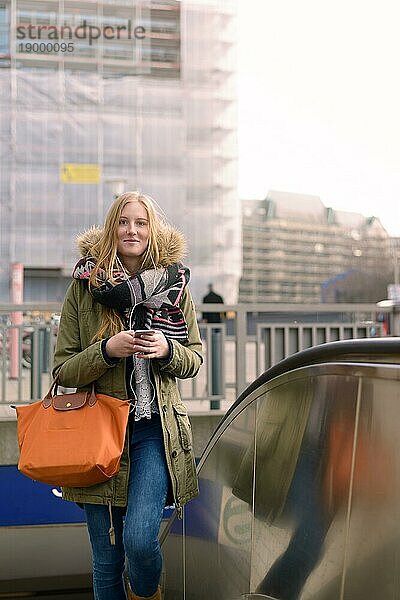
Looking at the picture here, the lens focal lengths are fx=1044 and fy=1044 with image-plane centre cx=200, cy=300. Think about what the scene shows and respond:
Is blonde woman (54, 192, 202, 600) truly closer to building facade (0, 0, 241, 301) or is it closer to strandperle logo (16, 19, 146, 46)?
building facade (0, 0, 241, 301)

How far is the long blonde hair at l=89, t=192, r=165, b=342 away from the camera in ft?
10.2

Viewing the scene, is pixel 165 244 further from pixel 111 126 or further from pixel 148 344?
pixel 111 126

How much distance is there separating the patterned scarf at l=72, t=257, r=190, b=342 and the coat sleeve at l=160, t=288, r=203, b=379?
32 mm

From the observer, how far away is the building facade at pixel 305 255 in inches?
830

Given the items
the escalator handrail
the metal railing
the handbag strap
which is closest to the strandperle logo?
the metal railing

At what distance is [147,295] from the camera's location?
3059 mm

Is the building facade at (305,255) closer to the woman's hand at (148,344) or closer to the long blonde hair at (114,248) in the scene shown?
the long blonde hair at (114,248)

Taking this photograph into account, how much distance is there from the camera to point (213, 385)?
7621 mm

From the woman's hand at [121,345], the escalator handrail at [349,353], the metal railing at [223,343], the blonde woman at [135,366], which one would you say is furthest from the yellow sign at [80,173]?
the escalator handrail at [349,353]

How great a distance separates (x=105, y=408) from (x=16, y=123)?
50.8 ft

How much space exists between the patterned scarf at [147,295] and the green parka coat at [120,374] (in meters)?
0.04

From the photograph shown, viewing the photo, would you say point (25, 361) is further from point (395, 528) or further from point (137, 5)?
point (137, 5)

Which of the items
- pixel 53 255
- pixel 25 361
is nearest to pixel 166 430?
pixel 25 361

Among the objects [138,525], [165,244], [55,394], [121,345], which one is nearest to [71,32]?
[165,244]
